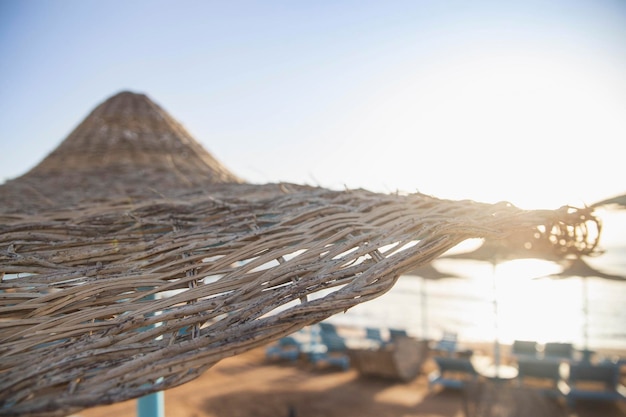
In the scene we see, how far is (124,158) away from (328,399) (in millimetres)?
5757

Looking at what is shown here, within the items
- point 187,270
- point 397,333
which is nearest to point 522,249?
point 187,270

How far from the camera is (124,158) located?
3.08 m

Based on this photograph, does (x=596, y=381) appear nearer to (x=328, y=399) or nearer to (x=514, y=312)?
(x=328, y=399)

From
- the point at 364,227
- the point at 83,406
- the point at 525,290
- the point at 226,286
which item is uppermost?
the point at 364,227

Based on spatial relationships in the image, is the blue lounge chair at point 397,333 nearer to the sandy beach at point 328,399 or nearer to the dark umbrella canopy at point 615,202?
the sandy beach at point 328,399

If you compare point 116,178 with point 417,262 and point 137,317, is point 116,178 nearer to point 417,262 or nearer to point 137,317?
point 137,317

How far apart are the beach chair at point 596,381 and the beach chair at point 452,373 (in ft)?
4.57

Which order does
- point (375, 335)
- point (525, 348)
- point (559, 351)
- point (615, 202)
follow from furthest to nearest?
point (375, 335) → point (525, 348) → point (559, 351) → point (615, 202)

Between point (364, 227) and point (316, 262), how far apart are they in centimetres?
26

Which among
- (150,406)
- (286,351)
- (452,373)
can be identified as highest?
(150,406)

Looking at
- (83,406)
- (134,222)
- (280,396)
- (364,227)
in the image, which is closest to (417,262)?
(364,227)

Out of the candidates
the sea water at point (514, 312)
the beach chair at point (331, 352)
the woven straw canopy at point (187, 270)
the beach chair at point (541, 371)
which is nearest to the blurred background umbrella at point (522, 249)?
the woven straw canopy at point (187, 270)

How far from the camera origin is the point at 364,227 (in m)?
1.34

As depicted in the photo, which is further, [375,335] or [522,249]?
[375,335]
